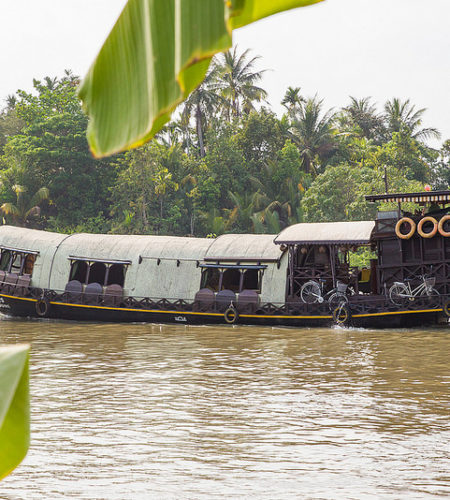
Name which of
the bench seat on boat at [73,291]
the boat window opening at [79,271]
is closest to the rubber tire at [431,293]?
the bench seat on boat at [73,291]

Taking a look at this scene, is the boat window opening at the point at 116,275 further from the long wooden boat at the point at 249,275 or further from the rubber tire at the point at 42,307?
the rubber tire at the point at 42,307

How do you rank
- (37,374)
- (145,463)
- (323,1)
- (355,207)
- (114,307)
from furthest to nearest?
1. (355,207)
2. (114,307)
3. (37,374)
4. (145,463)
5. (323,1)

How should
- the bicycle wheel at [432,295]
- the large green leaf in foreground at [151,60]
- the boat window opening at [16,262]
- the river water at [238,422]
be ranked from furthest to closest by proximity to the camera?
1. the boat window opening at [16,262]
2. the bicycle wheel at [432,295]
3. the river water at [238,422]
4. the large green leaf in foreground at [151,60]

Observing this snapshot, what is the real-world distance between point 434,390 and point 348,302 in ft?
24.2

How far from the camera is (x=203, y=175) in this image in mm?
33969

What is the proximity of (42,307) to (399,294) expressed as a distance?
31.3 ft

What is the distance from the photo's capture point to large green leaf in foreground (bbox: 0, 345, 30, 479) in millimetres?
921

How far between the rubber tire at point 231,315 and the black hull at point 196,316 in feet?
0.29

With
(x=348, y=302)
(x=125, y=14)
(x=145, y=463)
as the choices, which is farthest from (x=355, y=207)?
(x=125, y=14)

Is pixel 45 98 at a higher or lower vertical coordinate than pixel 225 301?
higher

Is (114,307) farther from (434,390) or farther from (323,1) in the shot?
(323,1)

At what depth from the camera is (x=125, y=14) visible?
791 millimetres

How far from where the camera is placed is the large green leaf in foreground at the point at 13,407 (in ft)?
3.02

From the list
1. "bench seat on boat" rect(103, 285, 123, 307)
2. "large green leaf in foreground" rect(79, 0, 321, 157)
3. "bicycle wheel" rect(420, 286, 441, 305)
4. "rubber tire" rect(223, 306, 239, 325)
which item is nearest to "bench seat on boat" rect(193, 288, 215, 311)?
"rubber tire" rect(223, 306, 239, 325)
